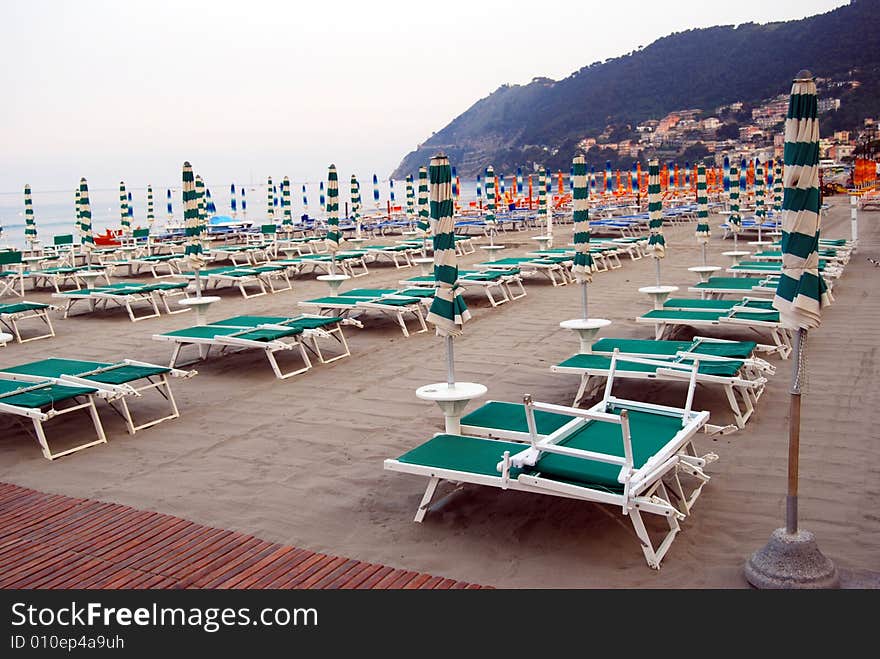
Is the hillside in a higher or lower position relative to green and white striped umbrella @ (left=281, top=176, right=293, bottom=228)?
higher

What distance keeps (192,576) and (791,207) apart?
9.79 feet

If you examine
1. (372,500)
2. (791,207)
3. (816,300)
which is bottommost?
(372,500)

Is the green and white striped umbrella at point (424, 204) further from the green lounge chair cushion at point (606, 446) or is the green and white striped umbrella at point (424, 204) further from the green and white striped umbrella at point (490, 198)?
the green lounge chair cushion at point (606, 446)

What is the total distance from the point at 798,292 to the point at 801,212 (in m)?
0.33

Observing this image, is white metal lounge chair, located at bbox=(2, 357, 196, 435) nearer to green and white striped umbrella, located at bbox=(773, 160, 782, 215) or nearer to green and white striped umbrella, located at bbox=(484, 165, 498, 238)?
green and white striped umbrella, located at bbox=(484, 165, 498, 238)

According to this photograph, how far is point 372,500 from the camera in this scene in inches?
171

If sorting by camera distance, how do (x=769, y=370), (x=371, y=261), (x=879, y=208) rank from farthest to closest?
(x=879, y=208) → (x=371, y=261) → (x=769, y=370)

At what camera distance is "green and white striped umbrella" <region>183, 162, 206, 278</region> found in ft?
29.1

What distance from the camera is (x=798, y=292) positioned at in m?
3.20

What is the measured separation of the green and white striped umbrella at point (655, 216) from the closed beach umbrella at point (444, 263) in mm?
4441

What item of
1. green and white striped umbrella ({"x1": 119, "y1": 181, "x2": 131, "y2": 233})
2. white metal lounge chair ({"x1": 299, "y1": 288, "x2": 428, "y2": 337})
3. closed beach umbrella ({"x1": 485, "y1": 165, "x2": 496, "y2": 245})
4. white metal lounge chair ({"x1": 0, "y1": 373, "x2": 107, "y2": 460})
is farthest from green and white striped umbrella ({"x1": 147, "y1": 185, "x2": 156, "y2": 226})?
white metal lounge chair ({"x1": 0, "y1": 373, "x2": 107, "y2": 460})

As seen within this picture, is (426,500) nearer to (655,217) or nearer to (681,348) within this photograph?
(681,348)
